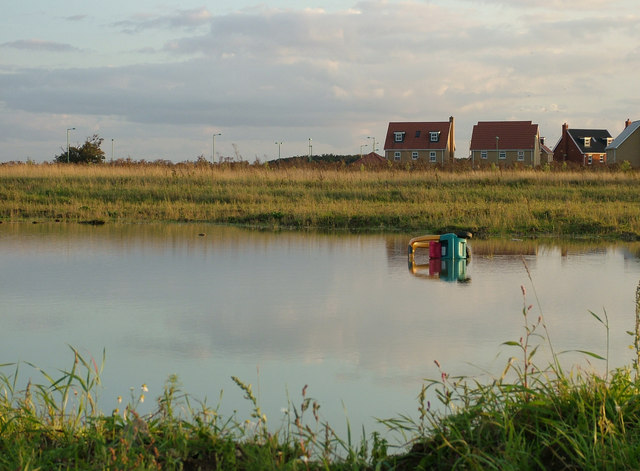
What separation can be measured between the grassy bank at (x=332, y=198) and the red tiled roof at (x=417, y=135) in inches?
1519

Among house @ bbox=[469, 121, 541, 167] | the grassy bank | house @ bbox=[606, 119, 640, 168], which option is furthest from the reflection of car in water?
house @ bbox=[469, 121, 541, 167]

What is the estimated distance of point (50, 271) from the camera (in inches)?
409

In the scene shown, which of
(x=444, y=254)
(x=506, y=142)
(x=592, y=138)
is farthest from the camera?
(x=592, y=138)

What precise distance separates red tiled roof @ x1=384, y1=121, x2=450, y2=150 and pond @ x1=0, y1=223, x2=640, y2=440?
5479 centimetres

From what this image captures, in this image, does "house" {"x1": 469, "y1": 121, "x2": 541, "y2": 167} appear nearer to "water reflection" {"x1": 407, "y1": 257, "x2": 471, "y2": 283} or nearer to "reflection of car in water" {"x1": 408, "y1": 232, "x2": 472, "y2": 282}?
"reflection of car in water" {"x1": 408, "y1": 232, "x2": 472, "y2": 282}

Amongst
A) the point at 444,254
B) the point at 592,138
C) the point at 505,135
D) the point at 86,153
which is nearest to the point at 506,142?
the point at 505,135

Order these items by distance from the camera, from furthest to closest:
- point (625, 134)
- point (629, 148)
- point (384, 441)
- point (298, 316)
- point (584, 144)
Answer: point (584, 144)
point (625, 134)
point (629, 148)
point (298, 316)
point (384, 441)

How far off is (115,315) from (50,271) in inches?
133

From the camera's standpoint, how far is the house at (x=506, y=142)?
224 feet

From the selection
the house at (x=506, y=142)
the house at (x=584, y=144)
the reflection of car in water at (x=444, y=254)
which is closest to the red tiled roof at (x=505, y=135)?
the house at (x=506, y=142)

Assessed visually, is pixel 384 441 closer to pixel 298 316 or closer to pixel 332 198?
pixel 298 316

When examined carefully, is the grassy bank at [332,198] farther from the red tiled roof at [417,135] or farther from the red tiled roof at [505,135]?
the red tiled roof at [505,135]

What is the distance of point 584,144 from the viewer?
74500 mm

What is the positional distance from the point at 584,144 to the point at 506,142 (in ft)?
34.0
